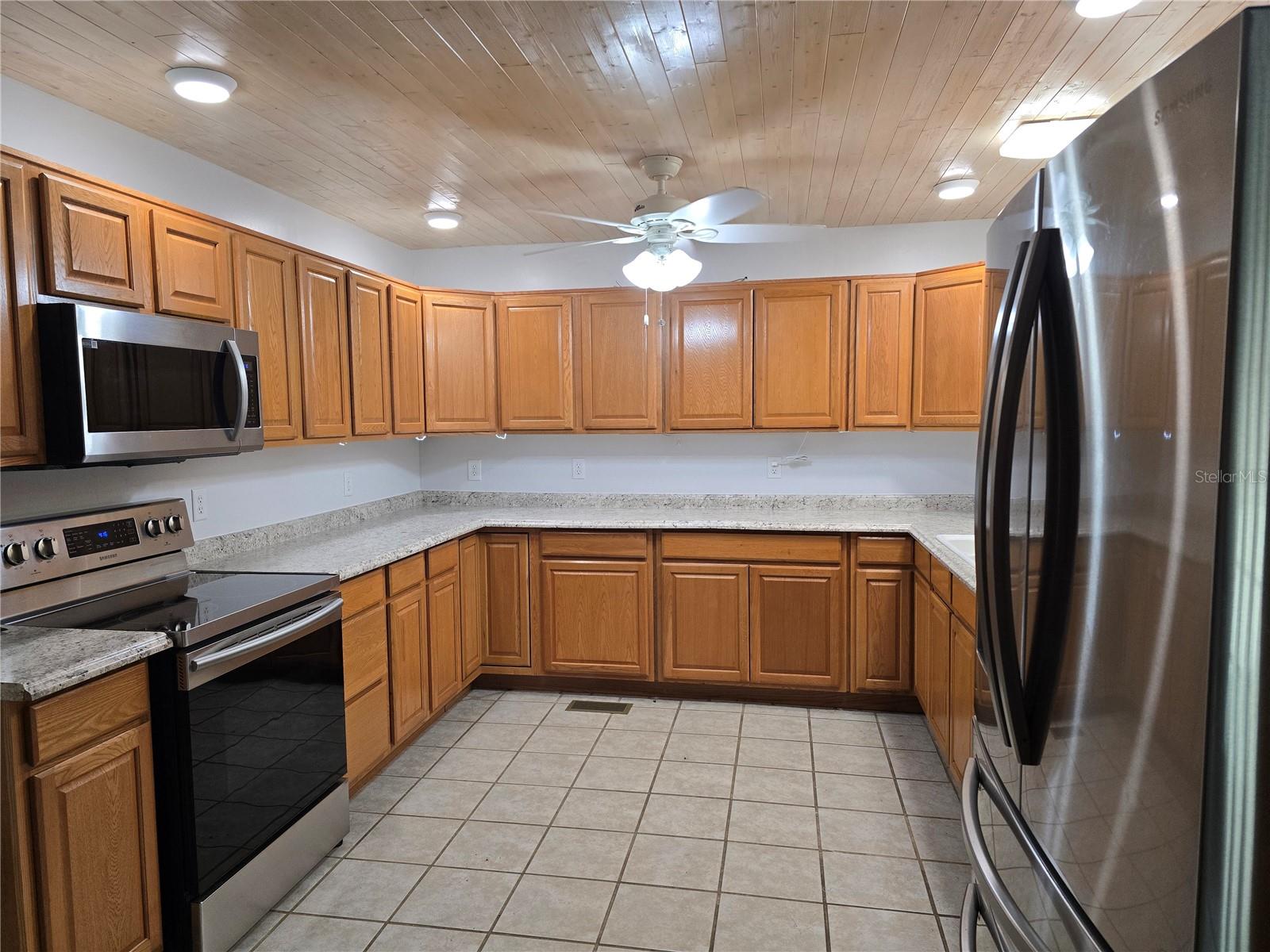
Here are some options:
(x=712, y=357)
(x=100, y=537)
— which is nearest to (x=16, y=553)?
(x=100, y=537)

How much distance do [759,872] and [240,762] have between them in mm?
1588

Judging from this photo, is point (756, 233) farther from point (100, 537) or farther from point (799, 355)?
point (100, 537)

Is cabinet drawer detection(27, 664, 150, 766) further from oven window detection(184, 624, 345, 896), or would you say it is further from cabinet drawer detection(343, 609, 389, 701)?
cabinet drawer detection(343, 609, 389, 701)

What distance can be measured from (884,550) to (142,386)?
122 inches

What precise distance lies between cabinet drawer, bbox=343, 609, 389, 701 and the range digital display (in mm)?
736

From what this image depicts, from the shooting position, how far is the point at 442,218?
12.6 ft

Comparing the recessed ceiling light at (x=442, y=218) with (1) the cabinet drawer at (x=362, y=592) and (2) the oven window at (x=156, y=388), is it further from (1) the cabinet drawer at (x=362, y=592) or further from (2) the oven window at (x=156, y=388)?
(1) the cabinet drawer at (x=362, y=592)

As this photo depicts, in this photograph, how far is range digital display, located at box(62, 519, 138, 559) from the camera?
221cm

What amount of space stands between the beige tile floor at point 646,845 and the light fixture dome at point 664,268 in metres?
2.00

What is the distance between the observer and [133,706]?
1.84 meters

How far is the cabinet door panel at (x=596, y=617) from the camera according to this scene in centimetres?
397

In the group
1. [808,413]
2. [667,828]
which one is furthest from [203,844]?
[808,413]

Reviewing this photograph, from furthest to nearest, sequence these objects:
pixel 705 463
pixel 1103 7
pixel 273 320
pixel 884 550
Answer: pixel 705 463 < pixel 884 550 < pixel 273 320 < pixel 1103 7

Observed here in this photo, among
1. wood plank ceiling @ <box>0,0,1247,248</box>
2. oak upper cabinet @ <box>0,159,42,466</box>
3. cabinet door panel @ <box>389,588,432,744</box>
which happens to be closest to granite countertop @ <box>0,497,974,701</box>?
cabinet door panel @ <box>389,588,432,744</box>
